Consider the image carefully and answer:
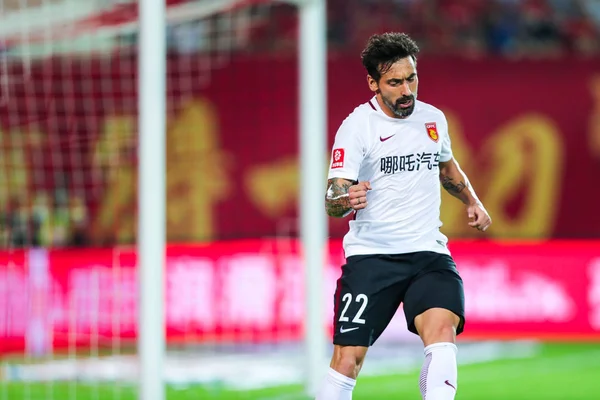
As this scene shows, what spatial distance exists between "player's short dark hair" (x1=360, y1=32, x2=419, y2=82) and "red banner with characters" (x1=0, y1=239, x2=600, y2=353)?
25.8 feet

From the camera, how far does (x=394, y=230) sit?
5.96 meters

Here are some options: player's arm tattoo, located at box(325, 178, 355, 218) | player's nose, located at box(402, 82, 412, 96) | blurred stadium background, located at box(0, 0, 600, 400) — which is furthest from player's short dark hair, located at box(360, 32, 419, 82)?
blurred stadium background, located at box(0, 0, 600, 400)

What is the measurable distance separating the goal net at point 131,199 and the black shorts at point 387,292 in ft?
14.3

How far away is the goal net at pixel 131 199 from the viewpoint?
11.2 metres

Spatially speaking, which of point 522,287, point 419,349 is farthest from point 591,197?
point 419,349

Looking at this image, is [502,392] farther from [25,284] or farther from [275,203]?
[275,203]

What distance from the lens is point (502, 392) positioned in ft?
33.2

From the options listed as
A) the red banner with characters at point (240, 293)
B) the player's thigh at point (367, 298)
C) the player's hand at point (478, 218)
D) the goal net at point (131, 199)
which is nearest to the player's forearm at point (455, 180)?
the player's hand at point (478, 218)

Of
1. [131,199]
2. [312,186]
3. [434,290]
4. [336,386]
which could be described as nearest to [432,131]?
[434,290]

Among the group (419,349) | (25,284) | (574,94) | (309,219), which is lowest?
(419,349)

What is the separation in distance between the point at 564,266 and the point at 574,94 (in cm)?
296

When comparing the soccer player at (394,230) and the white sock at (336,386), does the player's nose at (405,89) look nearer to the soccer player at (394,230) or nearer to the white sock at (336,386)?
the soccer player at (394,230)

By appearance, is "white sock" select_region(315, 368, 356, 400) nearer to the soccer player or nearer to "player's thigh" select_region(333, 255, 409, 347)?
the soccer player

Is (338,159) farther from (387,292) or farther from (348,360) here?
(348,360)
